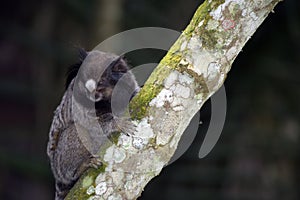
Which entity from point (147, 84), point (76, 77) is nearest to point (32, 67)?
point (76, 77)

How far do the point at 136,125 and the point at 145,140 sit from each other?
0.30 ft

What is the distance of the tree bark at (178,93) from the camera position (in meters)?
3.26

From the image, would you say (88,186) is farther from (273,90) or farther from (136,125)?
(273,90)

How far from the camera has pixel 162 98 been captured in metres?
3.30

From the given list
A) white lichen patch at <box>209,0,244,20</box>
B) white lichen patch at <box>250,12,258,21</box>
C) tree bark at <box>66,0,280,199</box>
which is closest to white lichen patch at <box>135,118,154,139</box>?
tree bark at <box>66,0,280,199</box>

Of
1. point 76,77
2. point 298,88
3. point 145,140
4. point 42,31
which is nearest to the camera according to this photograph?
point 145,140

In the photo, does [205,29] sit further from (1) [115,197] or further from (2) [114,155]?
(1) [115,197]

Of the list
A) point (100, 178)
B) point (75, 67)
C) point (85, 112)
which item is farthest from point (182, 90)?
point (75, 67)

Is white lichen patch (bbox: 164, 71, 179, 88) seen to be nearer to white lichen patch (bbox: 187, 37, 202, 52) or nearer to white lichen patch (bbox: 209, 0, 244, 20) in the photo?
white lichen patch (bbox: 187, 37, 202, 52)

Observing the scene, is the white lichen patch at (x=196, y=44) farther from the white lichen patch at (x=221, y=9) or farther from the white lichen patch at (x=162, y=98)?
the white lichen patch at (x=162, y=98)

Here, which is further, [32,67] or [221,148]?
[32,67]

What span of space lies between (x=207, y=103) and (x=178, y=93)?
203 inches

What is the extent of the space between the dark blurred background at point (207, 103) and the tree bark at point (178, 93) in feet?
16.0

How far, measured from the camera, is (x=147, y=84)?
337cm
